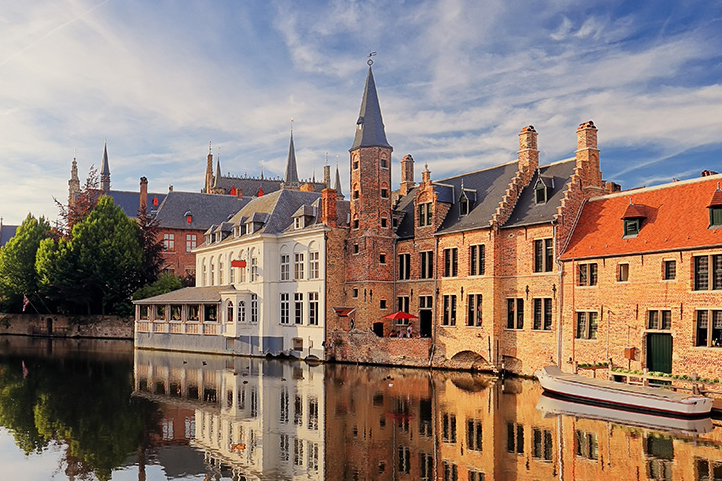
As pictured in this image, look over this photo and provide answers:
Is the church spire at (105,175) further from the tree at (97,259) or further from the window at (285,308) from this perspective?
the window at (285,308)

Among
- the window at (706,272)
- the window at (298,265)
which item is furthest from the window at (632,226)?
the window at (298,265)

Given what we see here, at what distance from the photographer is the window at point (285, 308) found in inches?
2036

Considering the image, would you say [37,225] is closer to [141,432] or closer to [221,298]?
[221,298]

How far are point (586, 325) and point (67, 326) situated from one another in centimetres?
6023

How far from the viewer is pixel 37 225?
3361 inches

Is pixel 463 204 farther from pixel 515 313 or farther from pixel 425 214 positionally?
pixel 515 313

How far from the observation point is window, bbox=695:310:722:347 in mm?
30016

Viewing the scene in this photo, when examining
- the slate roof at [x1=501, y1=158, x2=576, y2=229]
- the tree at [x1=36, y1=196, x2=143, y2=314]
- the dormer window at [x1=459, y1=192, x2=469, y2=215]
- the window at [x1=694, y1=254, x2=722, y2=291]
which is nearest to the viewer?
the window at [x1=694, y1=254, x2=722, y2=291]

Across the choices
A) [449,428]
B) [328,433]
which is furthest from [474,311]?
[328,433]

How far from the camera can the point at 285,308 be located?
52.2 meters

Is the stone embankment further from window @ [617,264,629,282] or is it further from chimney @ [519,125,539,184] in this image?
window @ [617,264,629,282]

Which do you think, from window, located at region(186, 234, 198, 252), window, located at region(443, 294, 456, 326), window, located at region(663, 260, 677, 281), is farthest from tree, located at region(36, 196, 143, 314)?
window, located at region(663, 260, 677, 281)

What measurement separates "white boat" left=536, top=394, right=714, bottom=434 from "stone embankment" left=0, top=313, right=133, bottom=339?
56.0 meters

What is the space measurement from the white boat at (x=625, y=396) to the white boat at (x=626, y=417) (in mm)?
272
